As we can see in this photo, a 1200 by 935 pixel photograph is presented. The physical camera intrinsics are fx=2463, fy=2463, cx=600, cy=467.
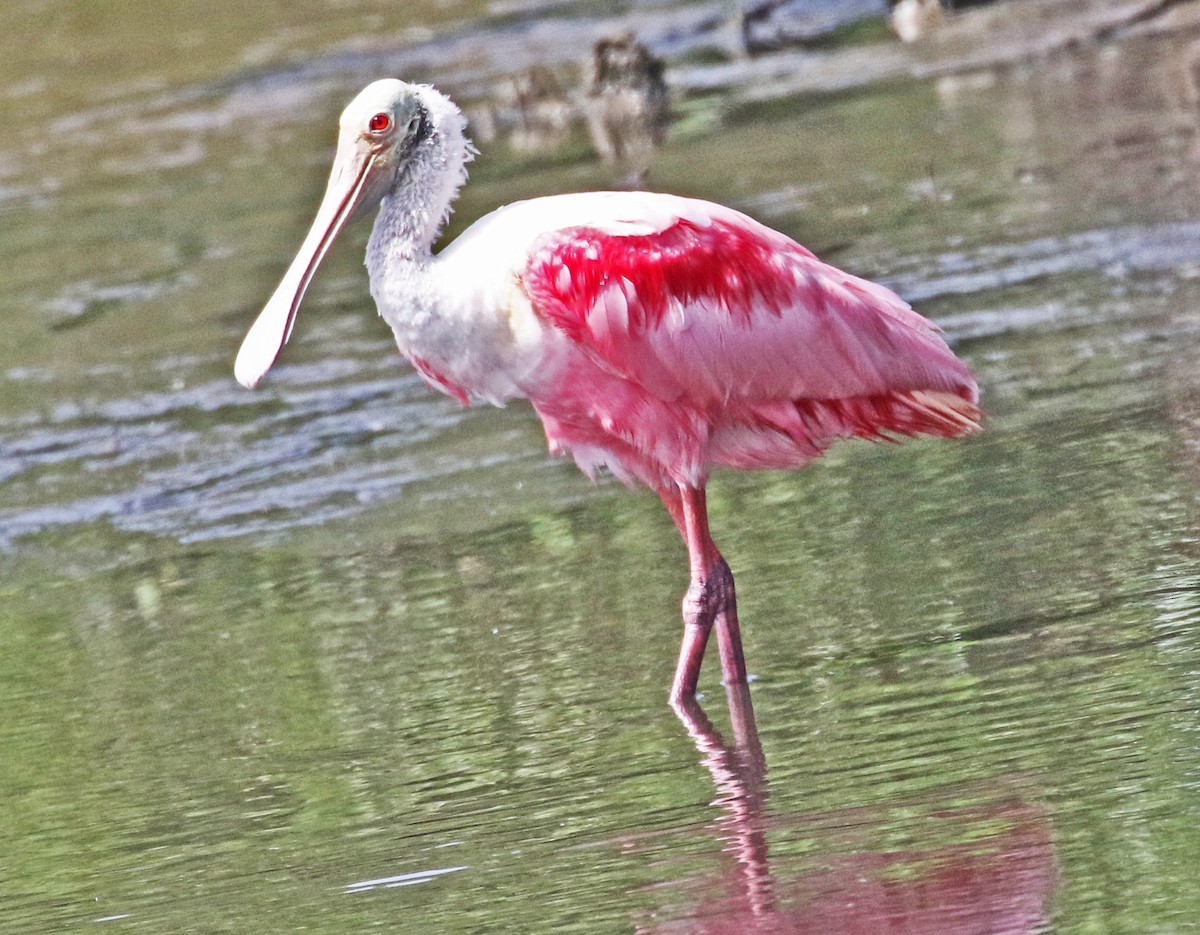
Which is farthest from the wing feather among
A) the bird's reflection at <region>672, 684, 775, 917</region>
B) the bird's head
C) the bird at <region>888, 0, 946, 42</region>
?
the bird at <region>888, 0, 946, 42</region>

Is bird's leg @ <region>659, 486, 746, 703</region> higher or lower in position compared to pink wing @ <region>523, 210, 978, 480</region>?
lower

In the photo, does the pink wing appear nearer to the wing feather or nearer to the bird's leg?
the wing feather

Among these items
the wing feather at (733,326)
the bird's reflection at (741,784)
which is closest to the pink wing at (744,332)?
the wing feather at (733,326)

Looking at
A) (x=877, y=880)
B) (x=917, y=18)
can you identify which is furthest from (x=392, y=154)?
(x=917, y=18)

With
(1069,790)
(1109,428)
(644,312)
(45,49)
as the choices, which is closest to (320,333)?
(1109,428)

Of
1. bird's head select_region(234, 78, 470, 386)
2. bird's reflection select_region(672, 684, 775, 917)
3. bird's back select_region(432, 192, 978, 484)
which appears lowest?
bird's reflection select_region(672, 684, 775, 917)

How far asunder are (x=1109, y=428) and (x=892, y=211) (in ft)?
15.4

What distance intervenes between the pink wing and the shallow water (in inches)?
20.7

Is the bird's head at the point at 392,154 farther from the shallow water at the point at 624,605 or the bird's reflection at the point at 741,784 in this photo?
the bird's reflection at the point at 741,784

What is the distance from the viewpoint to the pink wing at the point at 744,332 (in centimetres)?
657

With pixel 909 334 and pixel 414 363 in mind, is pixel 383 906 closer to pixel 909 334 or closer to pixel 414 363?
pixel 414 363

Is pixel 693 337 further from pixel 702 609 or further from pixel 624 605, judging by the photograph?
pixel 624 605

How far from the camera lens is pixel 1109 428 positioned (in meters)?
8.23

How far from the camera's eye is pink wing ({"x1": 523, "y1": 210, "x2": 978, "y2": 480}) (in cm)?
657
